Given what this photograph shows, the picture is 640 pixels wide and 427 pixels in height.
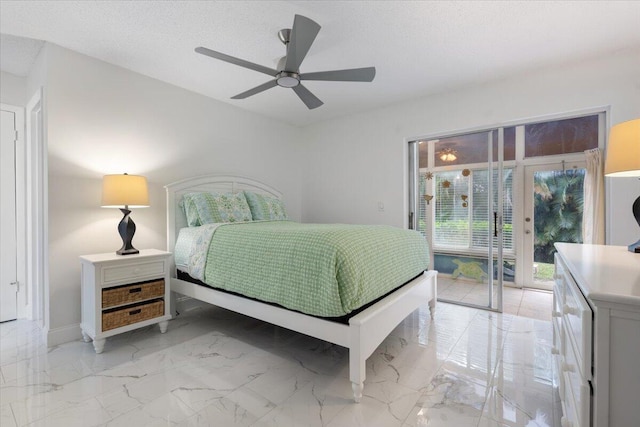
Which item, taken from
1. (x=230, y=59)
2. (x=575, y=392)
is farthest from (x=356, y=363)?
(x=230, y=59)

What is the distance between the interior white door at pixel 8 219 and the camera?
9.13 feet

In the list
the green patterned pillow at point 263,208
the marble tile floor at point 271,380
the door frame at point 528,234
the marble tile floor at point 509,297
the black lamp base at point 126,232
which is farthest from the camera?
the door frame at point 528,234

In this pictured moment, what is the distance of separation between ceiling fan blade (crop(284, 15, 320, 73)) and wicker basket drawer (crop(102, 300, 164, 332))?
2.22 metres

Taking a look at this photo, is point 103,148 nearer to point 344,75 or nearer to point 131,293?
point 131,293

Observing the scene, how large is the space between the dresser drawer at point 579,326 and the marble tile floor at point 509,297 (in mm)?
2123

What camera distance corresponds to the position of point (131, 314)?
2.34 m

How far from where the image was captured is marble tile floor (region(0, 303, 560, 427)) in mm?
1518

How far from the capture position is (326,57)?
2555 millimetres

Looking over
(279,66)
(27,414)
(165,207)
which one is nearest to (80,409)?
(27,414)

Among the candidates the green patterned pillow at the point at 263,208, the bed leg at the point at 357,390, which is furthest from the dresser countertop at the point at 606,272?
the green patterned pillow at the point at 263,208

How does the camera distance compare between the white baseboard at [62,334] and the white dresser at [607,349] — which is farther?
the white baseboard at [62,334]

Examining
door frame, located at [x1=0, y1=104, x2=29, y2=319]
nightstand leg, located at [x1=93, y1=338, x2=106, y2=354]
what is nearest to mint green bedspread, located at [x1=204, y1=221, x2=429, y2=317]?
nightstand leg, located at [x1=93, y1=338, x2=106, y2=354]

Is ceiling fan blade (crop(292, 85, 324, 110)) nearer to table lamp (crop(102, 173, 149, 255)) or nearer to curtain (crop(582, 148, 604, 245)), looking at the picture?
table lamp (crop(102, 173, 149, 255))

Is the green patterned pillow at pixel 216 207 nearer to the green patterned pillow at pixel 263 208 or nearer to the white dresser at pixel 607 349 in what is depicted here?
the green patterned pillow at pixel 263 208
